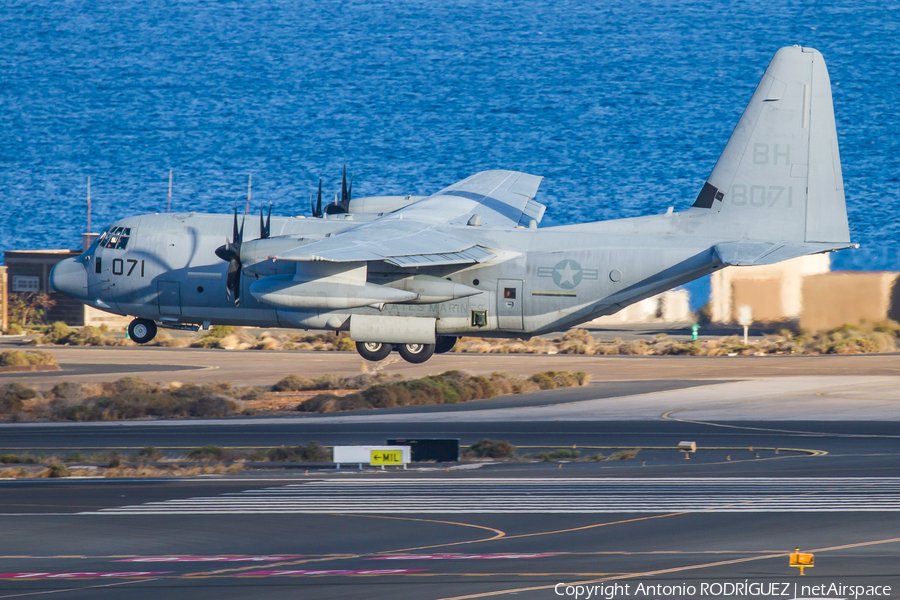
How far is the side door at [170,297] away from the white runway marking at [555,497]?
12710 millimetres

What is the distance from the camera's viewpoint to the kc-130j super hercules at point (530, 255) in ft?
123

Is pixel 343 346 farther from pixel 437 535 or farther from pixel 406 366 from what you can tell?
pixel 437 535

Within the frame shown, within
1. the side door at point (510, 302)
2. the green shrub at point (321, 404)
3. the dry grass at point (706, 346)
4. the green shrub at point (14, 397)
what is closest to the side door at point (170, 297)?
the green shrub at point (321, 404)

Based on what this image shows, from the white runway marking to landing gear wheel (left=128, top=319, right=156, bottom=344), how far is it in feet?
44.2

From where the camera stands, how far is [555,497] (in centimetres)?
2814

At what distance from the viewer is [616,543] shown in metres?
21.7

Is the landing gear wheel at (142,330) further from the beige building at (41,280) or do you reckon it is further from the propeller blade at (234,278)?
the beige building at (41,280)

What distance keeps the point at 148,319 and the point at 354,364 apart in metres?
27.3

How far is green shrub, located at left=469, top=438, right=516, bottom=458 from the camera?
120 feet

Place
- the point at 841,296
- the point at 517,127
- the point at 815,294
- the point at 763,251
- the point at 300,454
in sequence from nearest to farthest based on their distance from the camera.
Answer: the point at 300,454, the point at 763,251, the point at 815,294, the point at 841,296, the point at 517,127

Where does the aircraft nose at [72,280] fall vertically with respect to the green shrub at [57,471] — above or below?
above

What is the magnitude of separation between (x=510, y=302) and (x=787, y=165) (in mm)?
11649

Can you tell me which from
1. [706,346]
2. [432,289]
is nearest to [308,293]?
[432,289]

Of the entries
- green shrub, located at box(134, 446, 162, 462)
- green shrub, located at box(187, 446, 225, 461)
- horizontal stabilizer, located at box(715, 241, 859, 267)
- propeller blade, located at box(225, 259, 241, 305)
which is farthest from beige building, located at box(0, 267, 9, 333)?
horizontal stabilizer, located at box(715, 241, 859, 267)
